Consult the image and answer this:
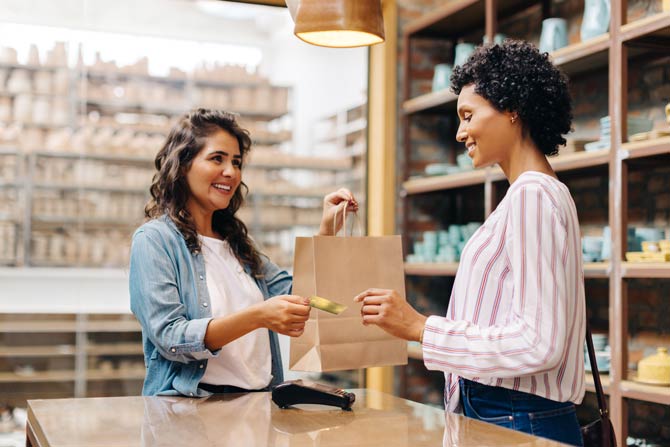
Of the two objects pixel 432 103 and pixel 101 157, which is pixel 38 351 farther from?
pixel 432 103

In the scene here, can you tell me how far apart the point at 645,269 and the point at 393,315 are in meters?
1.52

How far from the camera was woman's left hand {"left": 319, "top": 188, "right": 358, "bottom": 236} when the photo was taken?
2193 millimetres

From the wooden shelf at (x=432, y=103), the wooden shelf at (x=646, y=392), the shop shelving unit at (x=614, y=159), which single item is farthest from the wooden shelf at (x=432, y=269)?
the wooden shelf at (x=646, y=392)

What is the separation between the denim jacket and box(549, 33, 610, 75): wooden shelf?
1.83m

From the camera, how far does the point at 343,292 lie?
1857 millimetres

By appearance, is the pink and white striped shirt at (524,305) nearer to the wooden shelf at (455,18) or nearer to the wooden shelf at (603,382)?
the wooden shelf at (603,382)

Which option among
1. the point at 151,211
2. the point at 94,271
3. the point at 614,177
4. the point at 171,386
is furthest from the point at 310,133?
the point at 171,386

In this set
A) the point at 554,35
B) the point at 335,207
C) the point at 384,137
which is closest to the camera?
the point at 335,207

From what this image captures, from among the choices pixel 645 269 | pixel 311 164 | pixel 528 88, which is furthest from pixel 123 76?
pixel 528 88

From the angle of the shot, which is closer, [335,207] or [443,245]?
[335,207]

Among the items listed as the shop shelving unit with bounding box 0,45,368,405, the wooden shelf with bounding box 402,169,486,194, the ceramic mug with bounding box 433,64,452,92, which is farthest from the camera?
the ceramic mug with bounding box 433,64,452,92

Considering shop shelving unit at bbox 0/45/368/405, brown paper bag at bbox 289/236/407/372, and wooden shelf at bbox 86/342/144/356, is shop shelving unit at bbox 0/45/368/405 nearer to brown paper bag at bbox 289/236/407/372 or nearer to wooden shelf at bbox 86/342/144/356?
wooden shelf at bbox 86/342/144/356

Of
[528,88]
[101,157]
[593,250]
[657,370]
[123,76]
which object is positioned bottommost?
[657,370]

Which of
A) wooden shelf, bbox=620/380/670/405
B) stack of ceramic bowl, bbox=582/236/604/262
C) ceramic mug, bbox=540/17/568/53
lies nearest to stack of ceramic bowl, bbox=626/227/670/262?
stack of ceramic bowl, bbox=582/236/604/262
